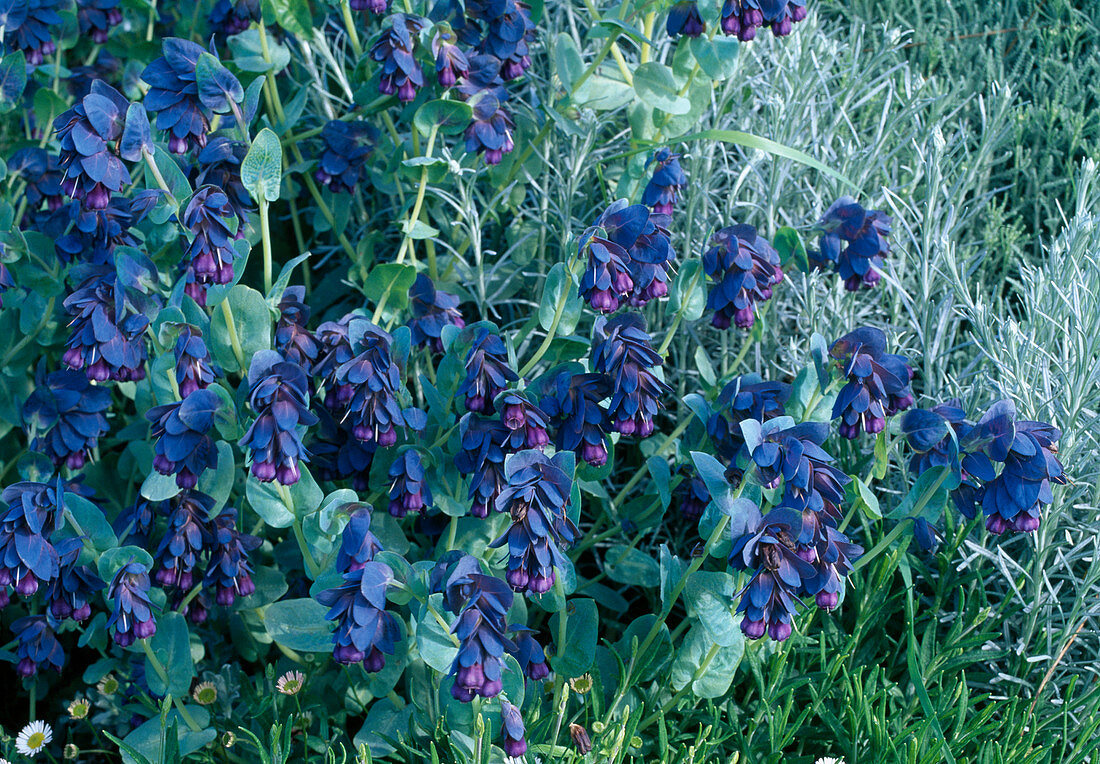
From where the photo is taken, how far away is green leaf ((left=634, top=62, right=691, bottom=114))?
2076 mm

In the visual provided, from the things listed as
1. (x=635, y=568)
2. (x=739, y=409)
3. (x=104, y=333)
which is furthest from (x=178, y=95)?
(x=635, y=568)

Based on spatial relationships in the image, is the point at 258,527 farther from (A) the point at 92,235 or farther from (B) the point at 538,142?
(B) the point at 538,142

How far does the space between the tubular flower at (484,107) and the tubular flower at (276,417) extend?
689mm

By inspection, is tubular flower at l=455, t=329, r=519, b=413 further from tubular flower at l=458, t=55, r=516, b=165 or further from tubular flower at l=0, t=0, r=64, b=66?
tubular flower at l=0, t=0, r=64, b=66

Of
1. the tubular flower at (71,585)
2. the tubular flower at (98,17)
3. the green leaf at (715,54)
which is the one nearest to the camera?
the tubular flower at (71,585)

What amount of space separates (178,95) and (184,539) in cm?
78

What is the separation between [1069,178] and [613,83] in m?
1.32

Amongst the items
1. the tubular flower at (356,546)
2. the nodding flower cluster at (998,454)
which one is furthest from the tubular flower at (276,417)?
the nodding flower cluster at (998,454)

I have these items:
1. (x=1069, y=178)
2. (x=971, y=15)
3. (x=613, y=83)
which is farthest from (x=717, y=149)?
(x=971, y=15)

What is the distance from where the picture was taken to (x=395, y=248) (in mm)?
2828

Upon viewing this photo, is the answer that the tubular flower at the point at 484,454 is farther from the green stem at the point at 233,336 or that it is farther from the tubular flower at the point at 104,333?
the tubular flower at the point at 104,333

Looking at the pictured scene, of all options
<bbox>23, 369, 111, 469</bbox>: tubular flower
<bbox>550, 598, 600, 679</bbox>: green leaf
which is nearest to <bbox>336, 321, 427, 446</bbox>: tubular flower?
<bbox>550, 598, 600, 679</bbox>: green leaf

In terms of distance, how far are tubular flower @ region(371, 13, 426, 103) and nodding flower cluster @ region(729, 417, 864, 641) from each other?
36.4 inches

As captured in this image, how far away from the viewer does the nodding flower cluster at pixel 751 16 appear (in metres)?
1.78
